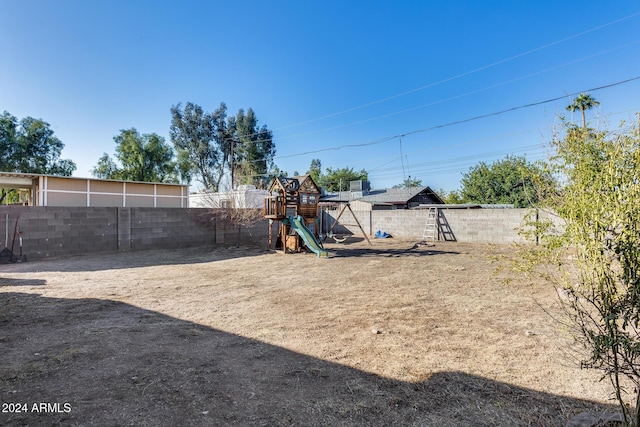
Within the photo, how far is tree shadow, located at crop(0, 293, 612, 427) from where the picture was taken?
190 centimetres

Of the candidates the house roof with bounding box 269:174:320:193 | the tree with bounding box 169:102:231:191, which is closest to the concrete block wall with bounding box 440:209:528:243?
the house roof with bounding box 269:174:320:193

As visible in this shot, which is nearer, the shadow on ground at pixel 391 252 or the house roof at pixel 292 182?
the shadow on ground at pixel 391 252

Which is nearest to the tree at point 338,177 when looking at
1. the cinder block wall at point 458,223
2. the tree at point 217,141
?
the tree at point 217,141

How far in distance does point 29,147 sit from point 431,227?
28.4m

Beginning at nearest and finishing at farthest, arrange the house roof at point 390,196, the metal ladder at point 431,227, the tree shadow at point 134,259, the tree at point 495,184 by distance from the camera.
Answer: the tree shadow at point 134,259 < the metal ladder at point 431,227 < the tree at point 495,184 < the house roof at point 390,196

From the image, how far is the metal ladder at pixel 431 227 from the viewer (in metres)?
13.4

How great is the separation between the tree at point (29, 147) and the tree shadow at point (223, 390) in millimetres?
26799

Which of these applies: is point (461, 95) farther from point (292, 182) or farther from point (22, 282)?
point (22, 282)

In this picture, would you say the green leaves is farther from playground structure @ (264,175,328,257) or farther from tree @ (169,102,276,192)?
playground structure @ (264,175,328,257)

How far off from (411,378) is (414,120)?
16957 mm

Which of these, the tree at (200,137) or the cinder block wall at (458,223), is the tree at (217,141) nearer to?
the tree at (200,137)

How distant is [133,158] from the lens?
78.0 feet

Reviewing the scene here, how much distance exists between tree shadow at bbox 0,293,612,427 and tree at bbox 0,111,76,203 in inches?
1055

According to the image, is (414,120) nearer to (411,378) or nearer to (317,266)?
(317,266)
